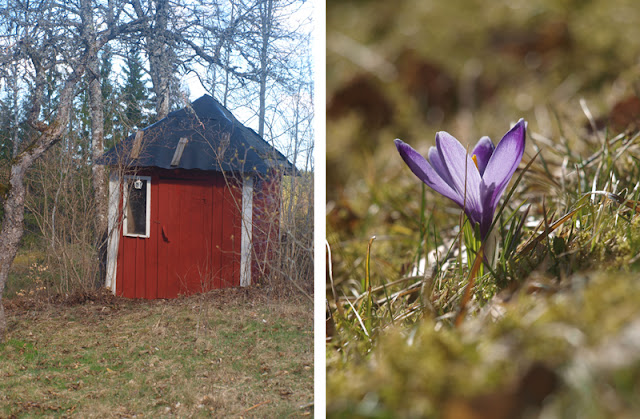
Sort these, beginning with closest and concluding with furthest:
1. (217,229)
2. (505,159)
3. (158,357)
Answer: (505,159)
(158,357)
(217,229)

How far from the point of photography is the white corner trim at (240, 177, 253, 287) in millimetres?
1387

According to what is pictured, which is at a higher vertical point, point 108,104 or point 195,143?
point 108,104

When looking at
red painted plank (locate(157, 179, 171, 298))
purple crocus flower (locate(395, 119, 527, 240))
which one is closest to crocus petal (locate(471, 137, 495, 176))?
purple crocus flower (locate(395, 119, 527, 240))

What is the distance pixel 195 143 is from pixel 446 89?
2.62ft

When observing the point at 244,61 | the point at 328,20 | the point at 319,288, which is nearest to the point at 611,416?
the point at 319,288

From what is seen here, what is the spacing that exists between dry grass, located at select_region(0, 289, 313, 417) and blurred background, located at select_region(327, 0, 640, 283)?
1.40ft

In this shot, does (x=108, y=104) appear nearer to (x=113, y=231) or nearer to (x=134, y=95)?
(x=134, y=95)

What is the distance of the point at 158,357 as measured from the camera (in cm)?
125

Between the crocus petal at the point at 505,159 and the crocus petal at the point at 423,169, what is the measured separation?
0.05m

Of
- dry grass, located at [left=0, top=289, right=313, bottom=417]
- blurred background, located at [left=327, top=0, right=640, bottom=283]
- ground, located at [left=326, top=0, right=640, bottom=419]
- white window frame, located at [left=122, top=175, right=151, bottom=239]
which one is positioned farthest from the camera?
white window frame, located at [left=122, top=175, right=151, bottom=239]

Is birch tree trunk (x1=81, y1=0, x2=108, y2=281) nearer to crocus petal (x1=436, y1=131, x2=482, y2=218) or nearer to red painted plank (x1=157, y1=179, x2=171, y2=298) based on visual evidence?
red painted plank (x1=157, y1=179, x2=171, y2=298)

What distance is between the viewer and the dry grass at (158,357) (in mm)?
1195

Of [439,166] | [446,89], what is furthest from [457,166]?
[446,89]

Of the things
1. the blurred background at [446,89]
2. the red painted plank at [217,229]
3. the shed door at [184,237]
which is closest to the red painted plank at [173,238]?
the shed door at [184,237]
